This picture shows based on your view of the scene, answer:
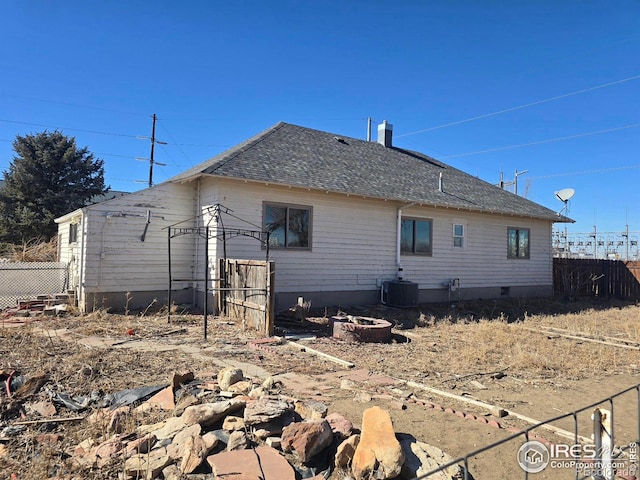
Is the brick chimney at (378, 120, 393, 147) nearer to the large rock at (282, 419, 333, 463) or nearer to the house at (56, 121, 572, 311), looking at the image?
the house at (56, 121, 572, 311)

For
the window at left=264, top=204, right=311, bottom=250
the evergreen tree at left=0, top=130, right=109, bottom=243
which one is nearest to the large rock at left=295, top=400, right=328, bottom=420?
the window at left=264, top=204, right=311, bottom=250

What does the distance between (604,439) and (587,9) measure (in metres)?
12.7

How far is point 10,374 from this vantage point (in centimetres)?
548

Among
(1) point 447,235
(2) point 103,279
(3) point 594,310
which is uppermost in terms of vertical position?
(1) point 447,235

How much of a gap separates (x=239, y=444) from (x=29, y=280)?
12108mm

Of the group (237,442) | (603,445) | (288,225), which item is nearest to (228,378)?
(237,442)

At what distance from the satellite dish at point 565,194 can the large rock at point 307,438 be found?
756 inches

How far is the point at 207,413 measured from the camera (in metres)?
3.84

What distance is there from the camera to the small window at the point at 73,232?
1312 cm

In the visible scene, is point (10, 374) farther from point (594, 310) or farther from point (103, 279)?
point (594, 310)

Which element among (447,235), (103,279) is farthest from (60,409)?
(447,235)

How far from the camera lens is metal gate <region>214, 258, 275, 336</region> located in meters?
8.79

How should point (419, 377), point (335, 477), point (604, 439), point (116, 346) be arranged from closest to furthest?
point (604, 439) → point (335, 477) → point (419, 377) → point (116, 346)
